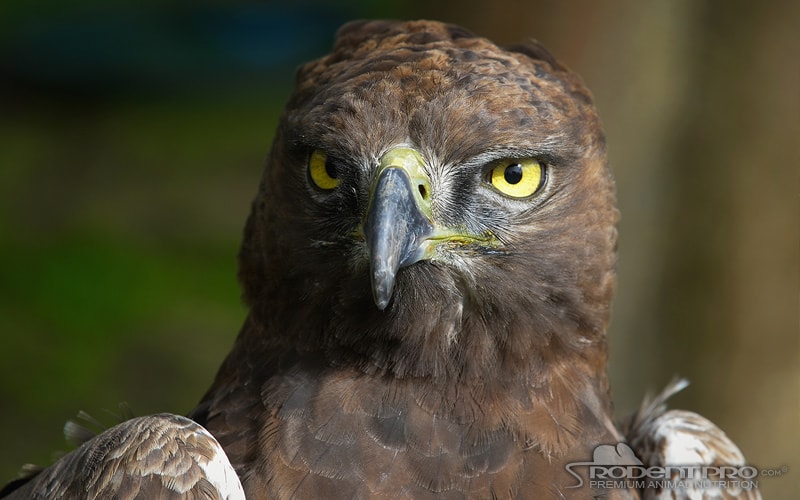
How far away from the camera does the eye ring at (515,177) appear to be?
3090 millimetres

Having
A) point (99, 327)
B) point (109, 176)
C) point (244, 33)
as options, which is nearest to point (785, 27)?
point (99, 327)

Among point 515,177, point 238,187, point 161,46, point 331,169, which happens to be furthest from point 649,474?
point 161,46

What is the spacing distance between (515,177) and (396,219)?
464 mm

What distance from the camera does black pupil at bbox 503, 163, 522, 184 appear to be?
10.1 ft

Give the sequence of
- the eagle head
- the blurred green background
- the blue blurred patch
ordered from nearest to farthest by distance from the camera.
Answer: the eagle head, the blurred green background, the blue blurred patch

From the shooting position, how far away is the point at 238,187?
11.9 metres

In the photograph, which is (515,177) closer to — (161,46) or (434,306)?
(434,306)

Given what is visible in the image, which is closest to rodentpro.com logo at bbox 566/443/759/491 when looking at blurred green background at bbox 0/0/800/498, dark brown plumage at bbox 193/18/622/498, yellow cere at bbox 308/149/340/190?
dark brown plumage at bbox 193/18/622/498

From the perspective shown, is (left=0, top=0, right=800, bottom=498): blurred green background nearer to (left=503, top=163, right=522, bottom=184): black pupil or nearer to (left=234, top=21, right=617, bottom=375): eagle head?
(left=234, top=21, right=617, bottom=375): eagle head

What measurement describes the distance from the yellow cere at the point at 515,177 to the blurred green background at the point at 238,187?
295cm

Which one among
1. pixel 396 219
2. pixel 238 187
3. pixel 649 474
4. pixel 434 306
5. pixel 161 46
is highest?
pixel 161 46

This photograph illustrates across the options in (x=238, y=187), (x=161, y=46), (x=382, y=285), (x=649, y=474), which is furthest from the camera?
(x=161, y=46)

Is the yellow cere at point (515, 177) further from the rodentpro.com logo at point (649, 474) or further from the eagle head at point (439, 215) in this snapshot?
the rodentpro.com logo at point (649, 474)

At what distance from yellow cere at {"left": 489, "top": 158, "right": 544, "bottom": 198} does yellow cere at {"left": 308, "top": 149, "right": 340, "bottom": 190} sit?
47 cm
